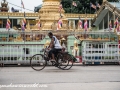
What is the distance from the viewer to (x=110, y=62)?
14.9 meters

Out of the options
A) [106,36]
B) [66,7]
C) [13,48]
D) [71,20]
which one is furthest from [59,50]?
[66,7]

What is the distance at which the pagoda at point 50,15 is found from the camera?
24.4 m

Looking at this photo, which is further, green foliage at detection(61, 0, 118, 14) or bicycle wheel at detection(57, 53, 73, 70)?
green foliage at detection(61, 0, 118, 14)

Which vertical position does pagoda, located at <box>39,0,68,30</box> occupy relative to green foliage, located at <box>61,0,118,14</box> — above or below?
below

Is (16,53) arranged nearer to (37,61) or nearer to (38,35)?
(37,61)

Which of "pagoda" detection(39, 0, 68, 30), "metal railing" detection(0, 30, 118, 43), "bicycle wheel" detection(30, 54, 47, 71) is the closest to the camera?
"bicycle wheel" detection(30, 54, 47, 71)

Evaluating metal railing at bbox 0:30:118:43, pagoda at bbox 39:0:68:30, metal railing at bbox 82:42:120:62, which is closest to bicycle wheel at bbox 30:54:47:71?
metal railing at bbox 82:42:120:62

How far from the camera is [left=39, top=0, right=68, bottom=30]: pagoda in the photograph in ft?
80.0

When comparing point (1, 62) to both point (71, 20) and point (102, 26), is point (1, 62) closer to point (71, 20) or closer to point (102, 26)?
point (102, 26)

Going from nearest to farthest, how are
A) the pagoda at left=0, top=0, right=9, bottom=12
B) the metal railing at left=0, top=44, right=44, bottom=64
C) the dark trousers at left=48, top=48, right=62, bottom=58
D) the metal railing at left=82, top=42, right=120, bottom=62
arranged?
the dark trousers at left=48, top=48, right=62, bottom=58, the metal railing at left=0, top=44, right=44, bottom=64, the metal railing at left=82, top=42, right=120, bottom=62, the pagoda at left=0, top=0, right=9, bottom=12

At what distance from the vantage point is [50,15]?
2497 centimetres

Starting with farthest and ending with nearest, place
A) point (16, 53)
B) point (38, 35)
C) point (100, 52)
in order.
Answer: point (38, 35), point (100, 52), point (16, 53)

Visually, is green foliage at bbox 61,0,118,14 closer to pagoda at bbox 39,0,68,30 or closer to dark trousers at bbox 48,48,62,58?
pagoda at bbox 39,0,68,30

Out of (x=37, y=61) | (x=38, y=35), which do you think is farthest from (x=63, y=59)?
(x=38, y=35)
